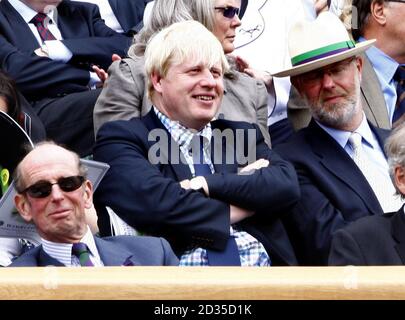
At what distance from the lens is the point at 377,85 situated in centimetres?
727

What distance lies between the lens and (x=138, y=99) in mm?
6523

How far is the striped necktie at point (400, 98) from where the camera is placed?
726 cm

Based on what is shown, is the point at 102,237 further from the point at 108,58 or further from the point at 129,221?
the point at 108,58

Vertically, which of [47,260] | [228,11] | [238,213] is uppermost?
[228,11]

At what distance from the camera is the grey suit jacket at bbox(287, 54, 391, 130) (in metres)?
7.14

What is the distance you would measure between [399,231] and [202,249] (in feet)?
2.97

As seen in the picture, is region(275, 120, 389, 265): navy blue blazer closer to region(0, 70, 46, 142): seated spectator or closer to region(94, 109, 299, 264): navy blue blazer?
region(94, 109, 299, 264): navy blue blazer

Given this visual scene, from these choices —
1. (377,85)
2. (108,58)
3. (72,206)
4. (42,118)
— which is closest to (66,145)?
(42,118)

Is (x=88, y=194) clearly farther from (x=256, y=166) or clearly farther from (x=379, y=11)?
(x=379, y=11)

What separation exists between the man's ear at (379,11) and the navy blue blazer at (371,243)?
212 cm

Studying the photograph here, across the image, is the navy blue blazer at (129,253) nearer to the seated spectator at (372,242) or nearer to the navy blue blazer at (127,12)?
the seated spectator at (372,242)

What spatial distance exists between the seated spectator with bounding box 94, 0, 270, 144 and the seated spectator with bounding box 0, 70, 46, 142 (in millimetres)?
275

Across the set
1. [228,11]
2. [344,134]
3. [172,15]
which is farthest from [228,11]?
[344,134]

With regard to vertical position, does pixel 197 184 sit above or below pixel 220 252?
above
